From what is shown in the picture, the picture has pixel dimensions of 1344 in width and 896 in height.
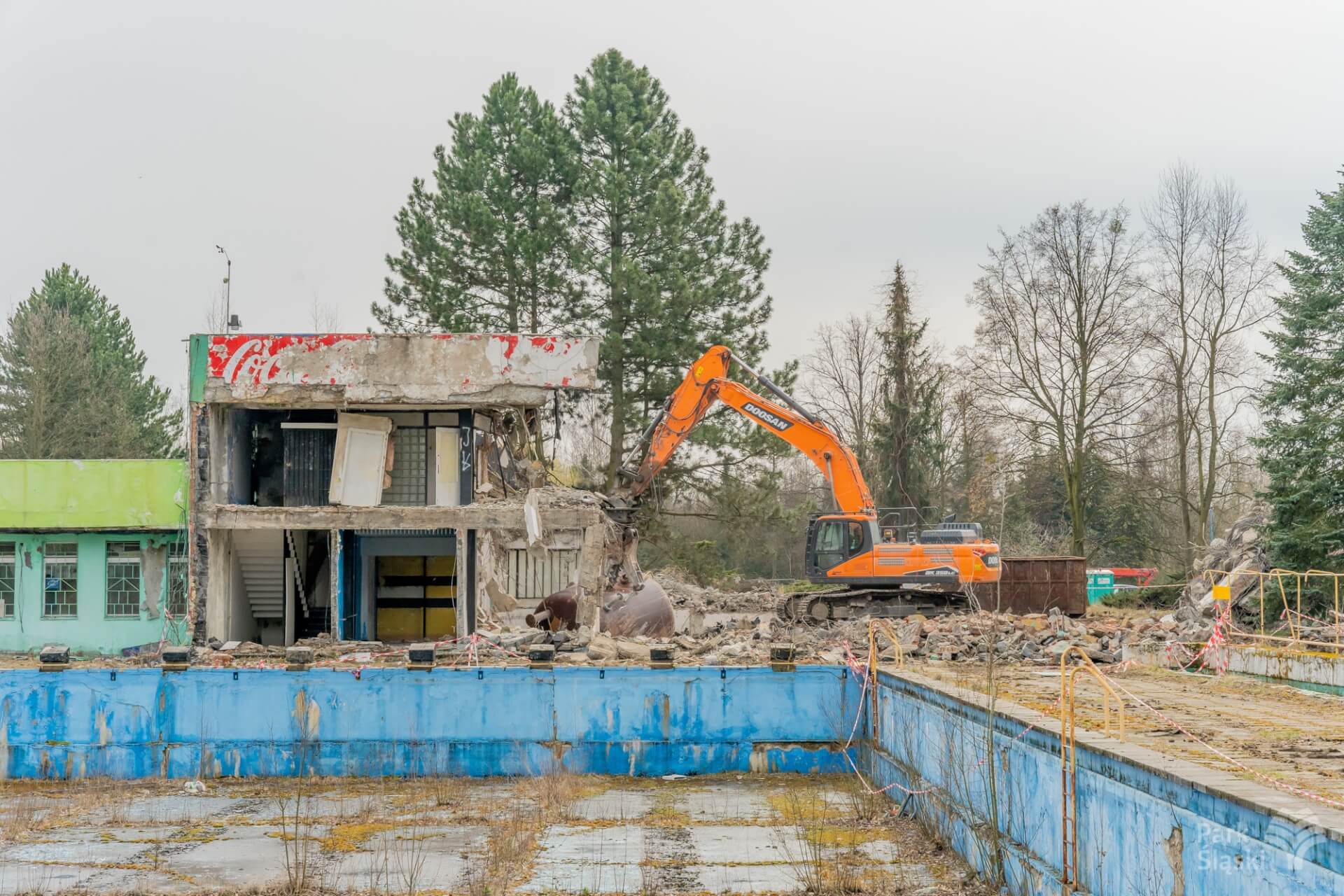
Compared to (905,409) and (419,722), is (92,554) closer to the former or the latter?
(419,722)

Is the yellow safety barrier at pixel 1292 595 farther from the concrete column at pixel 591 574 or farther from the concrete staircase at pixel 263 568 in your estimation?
the concrete staircase at pixel 263 568

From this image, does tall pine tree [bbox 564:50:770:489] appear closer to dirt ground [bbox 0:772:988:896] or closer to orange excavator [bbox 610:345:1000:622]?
orange excavator [bbox 610:345:1000:622]

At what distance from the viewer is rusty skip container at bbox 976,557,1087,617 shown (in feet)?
115

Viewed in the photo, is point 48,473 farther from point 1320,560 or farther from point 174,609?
point 1320,560

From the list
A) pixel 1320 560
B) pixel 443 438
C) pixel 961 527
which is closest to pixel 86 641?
pixel 443 438

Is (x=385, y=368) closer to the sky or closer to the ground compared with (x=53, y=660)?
closer to the sky

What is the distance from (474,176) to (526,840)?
3183 cm

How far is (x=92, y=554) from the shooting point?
28.7 meters

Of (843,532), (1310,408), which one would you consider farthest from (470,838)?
(1310,408)

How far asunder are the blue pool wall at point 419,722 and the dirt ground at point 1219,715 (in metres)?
2.06

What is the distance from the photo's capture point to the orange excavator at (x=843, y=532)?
31.2m

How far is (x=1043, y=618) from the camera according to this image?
96.3 feet

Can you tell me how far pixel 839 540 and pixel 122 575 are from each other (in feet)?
52.3

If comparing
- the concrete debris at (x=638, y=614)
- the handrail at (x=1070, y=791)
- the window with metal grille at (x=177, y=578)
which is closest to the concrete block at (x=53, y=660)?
the window with metal grille at (x=177, y=578)
